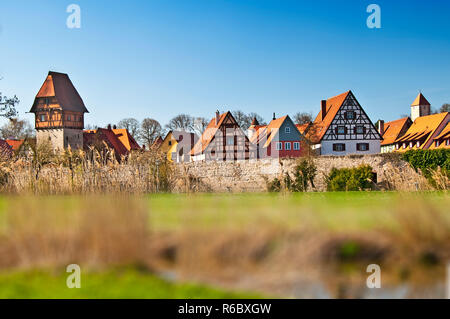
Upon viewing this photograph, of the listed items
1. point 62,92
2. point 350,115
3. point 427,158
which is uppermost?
point 62,92

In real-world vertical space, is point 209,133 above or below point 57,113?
below

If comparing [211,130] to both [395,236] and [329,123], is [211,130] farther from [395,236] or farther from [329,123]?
[395,236]

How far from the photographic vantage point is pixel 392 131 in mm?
48906

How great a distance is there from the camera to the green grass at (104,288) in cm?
490

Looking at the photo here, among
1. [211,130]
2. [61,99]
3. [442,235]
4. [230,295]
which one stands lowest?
[230,295]

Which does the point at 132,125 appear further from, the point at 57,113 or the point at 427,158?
the point at 427,158

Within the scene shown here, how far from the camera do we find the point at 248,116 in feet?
151

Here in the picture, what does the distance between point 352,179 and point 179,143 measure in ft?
87.5

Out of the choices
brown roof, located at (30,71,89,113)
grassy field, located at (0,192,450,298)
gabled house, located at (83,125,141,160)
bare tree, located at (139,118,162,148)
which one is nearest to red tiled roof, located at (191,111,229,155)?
bare tree, located at (139,118,162,148)

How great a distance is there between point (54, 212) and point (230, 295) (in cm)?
241

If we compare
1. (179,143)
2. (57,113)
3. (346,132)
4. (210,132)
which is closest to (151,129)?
(179,143)

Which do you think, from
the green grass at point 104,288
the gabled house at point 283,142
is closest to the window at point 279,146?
the gabled house at point 283,142

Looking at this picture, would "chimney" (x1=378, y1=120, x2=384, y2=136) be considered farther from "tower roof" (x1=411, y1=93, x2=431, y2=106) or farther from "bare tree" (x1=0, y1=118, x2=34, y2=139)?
"bare tree" (x1=0, y1=118, x2=34, y2=139)

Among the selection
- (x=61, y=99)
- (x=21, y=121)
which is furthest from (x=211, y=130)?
(x=21, y=121)
